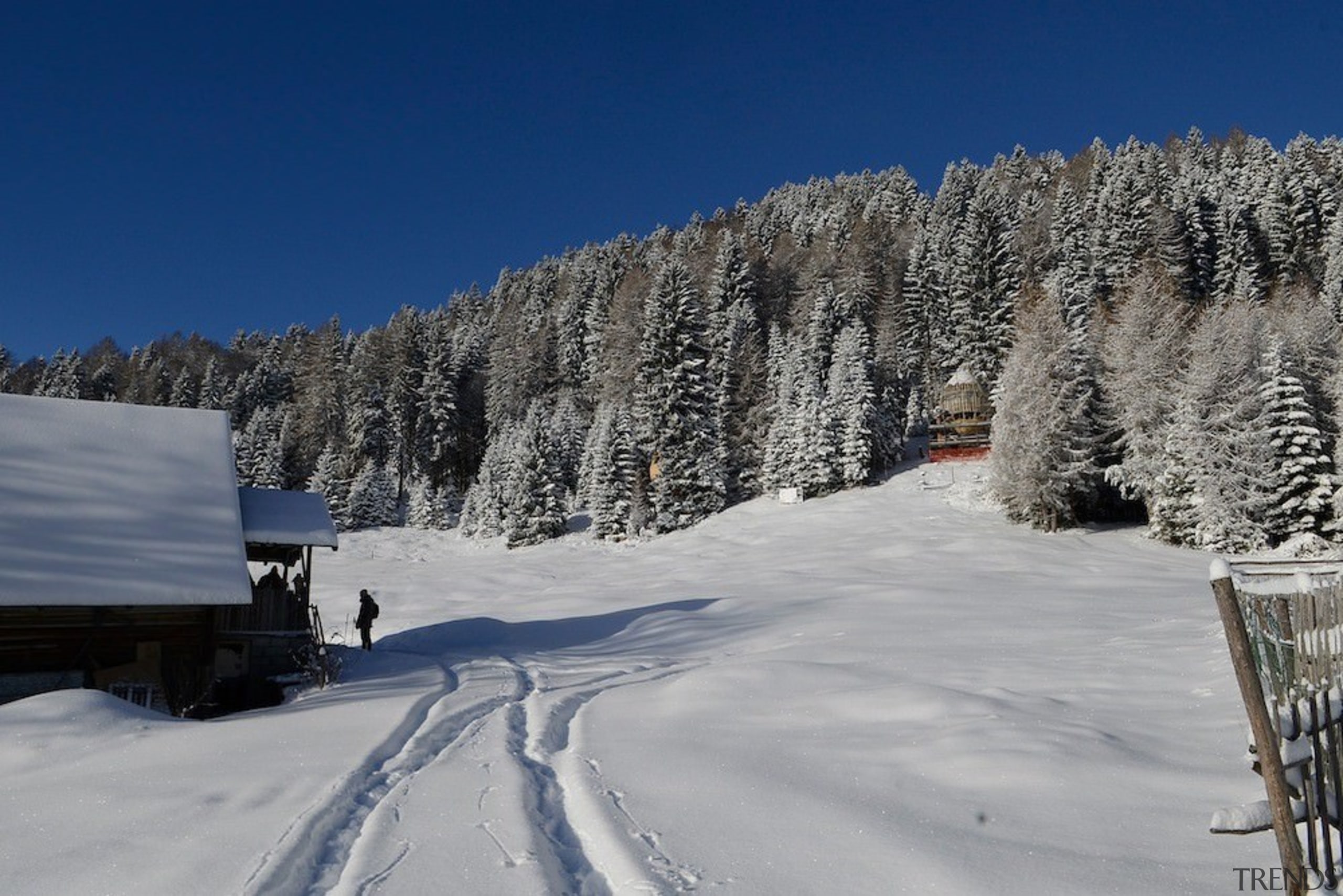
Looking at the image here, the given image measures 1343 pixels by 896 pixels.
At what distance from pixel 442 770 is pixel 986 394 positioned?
50.1 m

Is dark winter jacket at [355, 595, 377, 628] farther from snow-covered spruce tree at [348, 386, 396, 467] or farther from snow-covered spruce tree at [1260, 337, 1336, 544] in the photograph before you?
snow-covered spruce tree at [348, 386, 396, 467]

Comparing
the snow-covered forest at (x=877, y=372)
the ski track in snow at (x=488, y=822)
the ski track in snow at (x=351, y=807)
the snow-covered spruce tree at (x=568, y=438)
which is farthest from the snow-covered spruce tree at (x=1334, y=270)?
the ski track in snow at (x=351, y=807)

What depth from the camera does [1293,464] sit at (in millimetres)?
27594

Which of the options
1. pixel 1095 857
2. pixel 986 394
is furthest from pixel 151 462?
pixel 986 394

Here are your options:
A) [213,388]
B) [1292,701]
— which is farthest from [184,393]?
[1292,701]

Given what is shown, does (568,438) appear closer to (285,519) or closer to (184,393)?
(285,519)

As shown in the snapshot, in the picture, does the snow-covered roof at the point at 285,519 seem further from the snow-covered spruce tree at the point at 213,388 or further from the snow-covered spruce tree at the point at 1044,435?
the snow-covered spruce tree at the point at 213,388

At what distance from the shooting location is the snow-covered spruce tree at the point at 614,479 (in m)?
45.7

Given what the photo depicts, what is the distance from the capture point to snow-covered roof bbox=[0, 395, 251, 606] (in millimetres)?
12922

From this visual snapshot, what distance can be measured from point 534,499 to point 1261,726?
46.0 meters

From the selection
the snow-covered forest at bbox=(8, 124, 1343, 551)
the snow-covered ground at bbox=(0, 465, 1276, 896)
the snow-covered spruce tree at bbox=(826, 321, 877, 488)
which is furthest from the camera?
the snow-covered spruce tree at bbox=(826, 321, 877, 488)

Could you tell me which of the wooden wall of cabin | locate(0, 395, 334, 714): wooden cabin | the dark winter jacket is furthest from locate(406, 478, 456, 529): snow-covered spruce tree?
the wooden wall of cabin

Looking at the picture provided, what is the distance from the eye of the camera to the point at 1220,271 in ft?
208

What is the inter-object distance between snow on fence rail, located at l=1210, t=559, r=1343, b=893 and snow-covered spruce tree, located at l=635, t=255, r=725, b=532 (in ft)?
134
